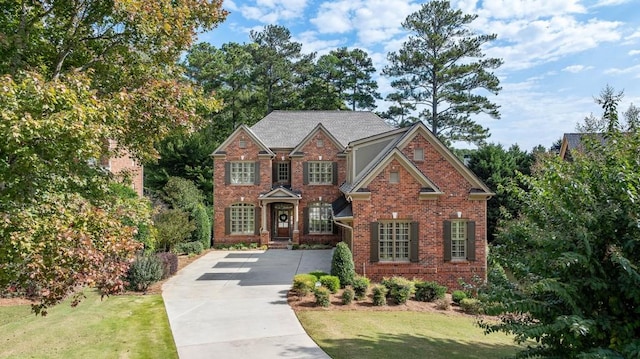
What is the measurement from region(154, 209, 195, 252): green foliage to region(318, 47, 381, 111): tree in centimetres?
3057

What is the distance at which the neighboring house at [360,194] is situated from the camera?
16.2 metres

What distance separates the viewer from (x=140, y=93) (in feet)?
24.7

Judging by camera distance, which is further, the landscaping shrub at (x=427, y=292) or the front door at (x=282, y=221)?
the front door at (x=282, y=221)

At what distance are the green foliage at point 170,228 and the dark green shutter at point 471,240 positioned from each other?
45.8 feet

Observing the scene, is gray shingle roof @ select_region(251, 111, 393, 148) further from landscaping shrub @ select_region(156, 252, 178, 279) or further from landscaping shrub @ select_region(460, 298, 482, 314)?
landscaping shrub @ select_region(460, 298, 482, 314)

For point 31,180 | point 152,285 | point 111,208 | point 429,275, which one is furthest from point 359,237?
point 31,180

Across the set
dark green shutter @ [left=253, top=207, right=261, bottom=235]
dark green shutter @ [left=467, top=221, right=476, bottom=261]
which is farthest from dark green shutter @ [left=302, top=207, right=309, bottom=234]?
dark green shutter @ [left=467, top=221, right=476, bottom=261]

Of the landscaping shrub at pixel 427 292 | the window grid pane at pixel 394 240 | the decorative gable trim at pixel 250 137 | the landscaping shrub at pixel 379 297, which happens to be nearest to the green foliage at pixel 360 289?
the landscaping shrub at pixel 379 297

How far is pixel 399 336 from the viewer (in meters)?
10.1

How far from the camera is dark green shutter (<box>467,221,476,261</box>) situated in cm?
1675

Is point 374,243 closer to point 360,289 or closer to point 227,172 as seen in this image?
point 360,289

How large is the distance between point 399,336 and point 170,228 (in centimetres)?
1343

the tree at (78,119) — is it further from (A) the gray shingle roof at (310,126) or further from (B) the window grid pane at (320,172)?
(A) the gray shingle roof at (310,126)

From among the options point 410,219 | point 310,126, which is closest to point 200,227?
point 310,126
